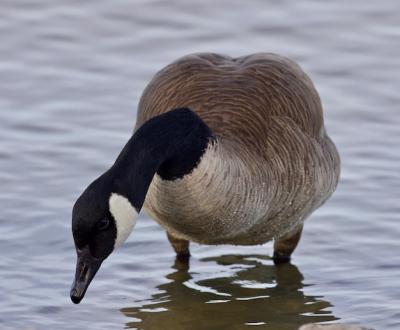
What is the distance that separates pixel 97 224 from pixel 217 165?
1188 mm

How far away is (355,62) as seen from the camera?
11.6 meters

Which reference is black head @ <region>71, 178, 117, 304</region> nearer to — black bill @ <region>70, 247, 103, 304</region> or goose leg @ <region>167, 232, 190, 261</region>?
black bill @ <region>70, 247, 103, 304</region>

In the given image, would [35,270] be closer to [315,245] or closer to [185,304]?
[185,304]

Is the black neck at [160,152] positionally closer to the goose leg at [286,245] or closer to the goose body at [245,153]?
the goose body at [245,153]

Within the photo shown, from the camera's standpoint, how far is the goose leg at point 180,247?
8.77 meters

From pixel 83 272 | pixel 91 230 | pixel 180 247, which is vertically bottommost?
pixel 83 272

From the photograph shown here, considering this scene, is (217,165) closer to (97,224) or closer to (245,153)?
(245,153)

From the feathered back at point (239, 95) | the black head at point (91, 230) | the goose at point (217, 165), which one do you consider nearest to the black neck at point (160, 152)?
the goose at point (217, 165)

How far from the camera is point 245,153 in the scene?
26.0ft

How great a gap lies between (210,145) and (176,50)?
14.9 feet

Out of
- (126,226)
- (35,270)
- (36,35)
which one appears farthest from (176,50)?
(126,226)

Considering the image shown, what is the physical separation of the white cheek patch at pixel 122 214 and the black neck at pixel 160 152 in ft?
0.14

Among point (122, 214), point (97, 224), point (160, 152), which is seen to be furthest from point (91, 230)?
point (160, 152)

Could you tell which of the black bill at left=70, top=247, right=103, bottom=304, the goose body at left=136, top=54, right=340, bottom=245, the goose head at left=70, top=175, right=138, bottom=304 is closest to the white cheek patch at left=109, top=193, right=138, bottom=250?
Answer: the goose head at left=70, top=175, right=138, bottom=304
